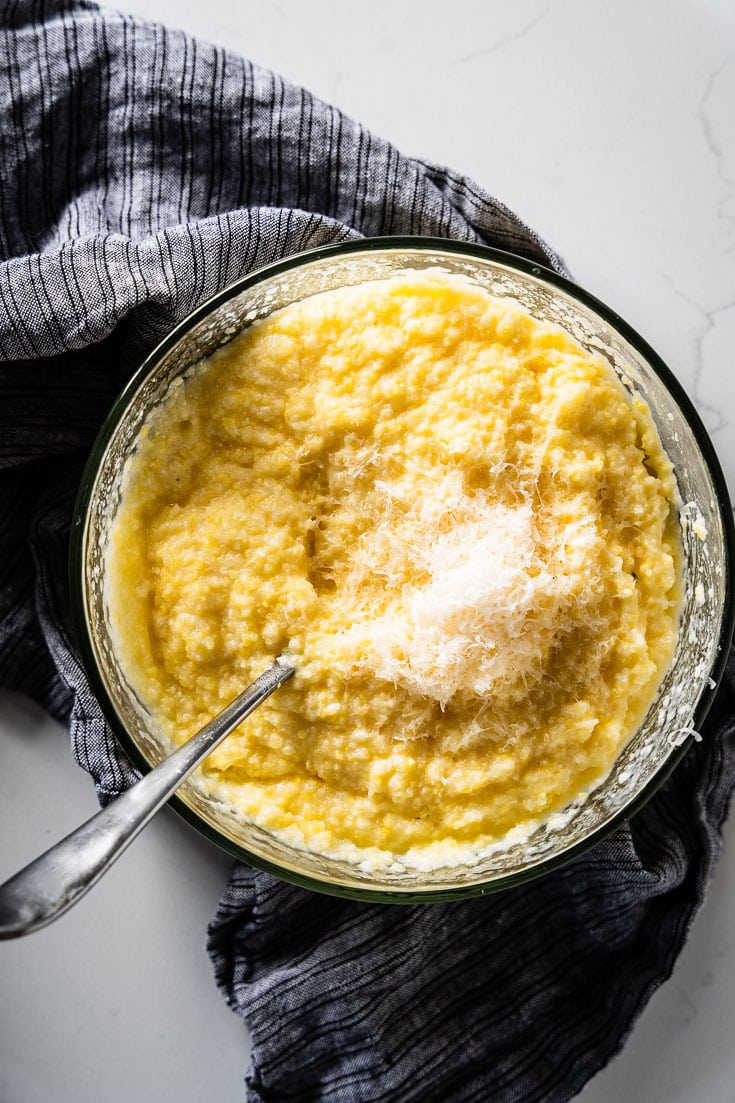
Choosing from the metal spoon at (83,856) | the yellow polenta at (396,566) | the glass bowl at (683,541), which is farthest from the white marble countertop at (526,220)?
the metal spoon at (83,856)

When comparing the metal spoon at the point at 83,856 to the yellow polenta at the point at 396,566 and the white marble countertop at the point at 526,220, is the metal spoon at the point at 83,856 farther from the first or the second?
the white marble countertop at the point at 526,220

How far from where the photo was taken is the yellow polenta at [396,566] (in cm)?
200

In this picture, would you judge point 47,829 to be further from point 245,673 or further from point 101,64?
point 101,64

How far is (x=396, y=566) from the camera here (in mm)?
2010

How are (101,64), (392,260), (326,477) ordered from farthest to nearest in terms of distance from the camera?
1. (101,64)
2. (392,260)
3. (326,477)

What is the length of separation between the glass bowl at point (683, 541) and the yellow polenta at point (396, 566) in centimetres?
5

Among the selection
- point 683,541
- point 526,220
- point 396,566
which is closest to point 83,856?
point 396,566

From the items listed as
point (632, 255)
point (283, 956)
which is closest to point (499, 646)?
point (283, 956)

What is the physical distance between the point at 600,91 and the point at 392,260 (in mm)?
895

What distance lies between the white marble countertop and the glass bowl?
44 centimetres

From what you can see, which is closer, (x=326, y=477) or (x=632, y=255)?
(x=326, y=477)

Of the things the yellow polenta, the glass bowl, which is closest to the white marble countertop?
the glass bowl

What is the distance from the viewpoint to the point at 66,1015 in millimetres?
2525

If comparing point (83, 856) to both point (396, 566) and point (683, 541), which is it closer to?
point (396, 566)
